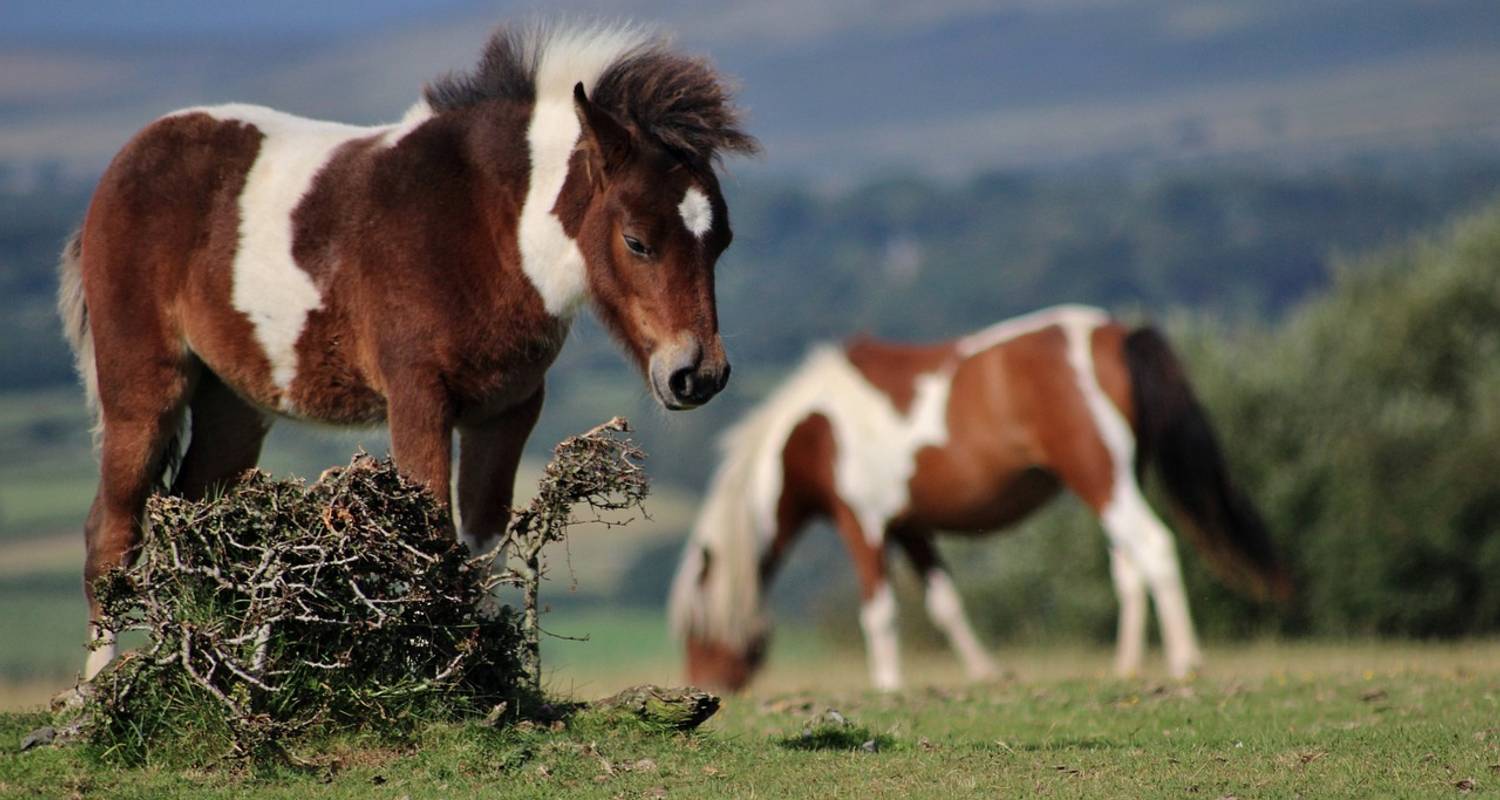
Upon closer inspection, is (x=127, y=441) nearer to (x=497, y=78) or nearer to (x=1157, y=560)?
(x=497, y=78)

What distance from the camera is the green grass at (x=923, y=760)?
16.6 feet

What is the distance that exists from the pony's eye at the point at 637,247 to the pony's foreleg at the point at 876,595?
22.5 feet

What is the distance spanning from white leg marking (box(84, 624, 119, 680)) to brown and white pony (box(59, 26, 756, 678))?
0.8 inches

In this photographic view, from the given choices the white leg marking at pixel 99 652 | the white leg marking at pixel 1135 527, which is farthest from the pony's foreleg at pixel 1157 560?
the white leg marking at pixel 99 652

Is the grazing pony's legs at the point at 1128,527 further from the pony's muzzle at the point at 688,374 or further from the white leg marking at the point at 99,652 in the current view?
the white leg marking at the point at 99,652

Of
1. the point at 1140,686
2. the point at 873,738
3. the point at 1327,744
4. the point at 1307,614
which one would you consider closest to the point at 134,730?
the point at 873,738

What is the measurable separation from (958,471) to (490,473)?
689 cm

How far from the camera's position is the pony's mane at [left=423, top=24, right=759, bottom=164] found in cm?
577

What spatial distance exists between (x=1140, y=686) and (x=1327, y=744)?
8.28ft

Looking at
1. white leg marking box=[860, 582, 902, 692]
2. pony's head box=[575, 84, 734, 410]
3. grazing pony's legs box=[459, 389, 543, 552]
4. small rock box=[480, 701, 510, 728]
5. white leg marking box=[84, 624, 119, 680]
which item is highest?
pony's head box=[575, 84, 734, 410]

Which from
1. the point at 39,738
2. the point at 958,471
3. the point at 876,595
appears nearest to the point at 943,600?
the point at 876,595

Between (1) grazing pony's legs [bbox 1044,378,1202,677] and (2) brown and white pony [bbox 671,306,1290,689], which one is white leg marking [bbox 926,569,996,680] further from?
(1) grazing pony's legs [bbox 1044,378,1202,677]

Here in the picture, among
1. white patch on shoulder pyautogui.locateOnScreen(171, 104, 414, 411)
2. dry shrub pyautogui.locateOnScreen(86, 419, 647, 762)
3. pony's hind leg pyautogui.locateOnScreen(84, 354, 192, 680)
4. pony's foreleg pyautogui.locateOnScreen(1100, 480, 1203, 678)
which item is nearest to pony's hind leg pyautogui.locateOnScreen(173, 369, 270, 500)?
pony's hind leg pyautogui.locateOnScreen(84, 354, 192, 680)

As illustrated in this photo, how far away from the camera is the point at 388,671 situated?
17.6 feet
